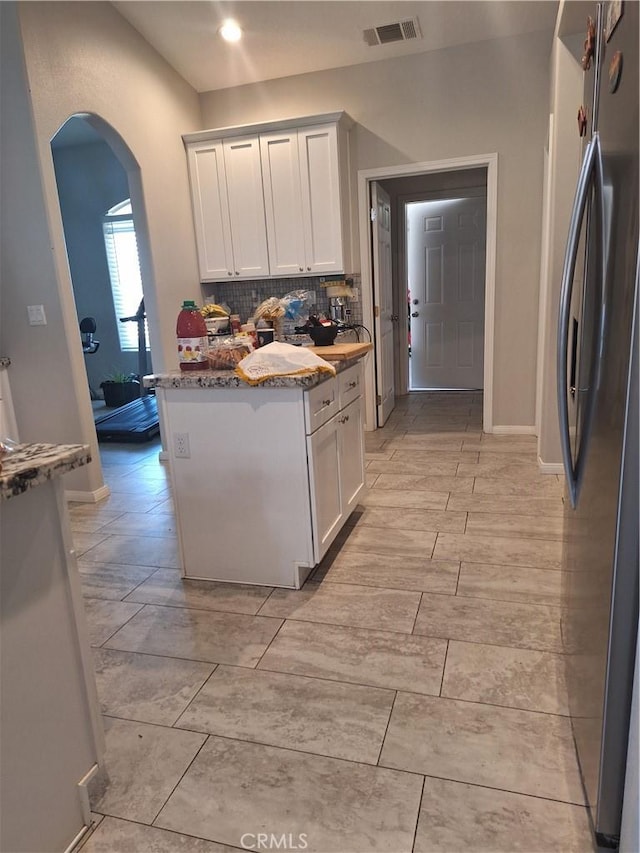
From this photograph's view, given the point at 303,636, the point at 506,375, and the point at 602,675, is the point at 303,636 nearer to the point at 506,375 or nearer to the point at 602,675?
the point at 602,675

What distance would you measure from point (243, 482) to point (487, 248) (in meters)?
2.94

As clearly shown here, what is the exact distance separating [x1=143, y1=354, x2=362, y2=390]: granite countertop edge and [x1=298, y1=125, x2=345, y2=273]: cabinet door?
2284 millimetres

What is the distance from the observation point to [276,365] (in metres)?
2.13

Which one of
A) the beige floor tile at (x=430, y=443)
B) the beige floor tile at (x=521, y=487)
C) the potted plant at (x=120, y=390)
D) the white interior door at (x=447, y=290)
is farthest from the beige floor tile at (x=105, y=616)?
the white interior door at (x=447, y=290)

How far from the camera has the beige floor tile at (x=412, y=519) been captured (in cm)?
286

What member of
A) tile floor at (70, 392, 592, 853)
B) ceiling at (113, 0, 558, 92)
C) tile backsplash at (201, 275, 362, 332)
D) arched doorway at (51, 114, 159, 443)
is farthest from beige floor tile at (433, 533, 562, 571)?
arched doorway at (51, 114, 159, 443)

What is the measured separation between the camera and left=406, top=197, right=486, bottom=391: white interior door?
594 cm

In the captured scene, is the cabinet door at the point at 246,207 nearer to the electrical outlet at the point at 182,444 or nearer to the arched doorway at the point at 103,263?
the arched doorway at the point at 103,263

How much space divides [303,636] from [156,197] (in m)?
3.35

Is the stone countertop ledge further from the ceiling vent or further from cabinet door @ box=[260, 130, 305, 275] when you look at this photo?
the ceiling vent

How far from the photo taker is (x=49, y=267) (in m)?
3.19

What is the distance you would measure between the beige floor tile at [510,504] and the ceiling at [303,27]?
311 cm

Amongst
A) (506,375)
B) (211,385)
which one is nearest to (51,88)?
(211,385)

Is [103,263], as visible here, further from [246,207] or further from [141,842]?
[141,842]
